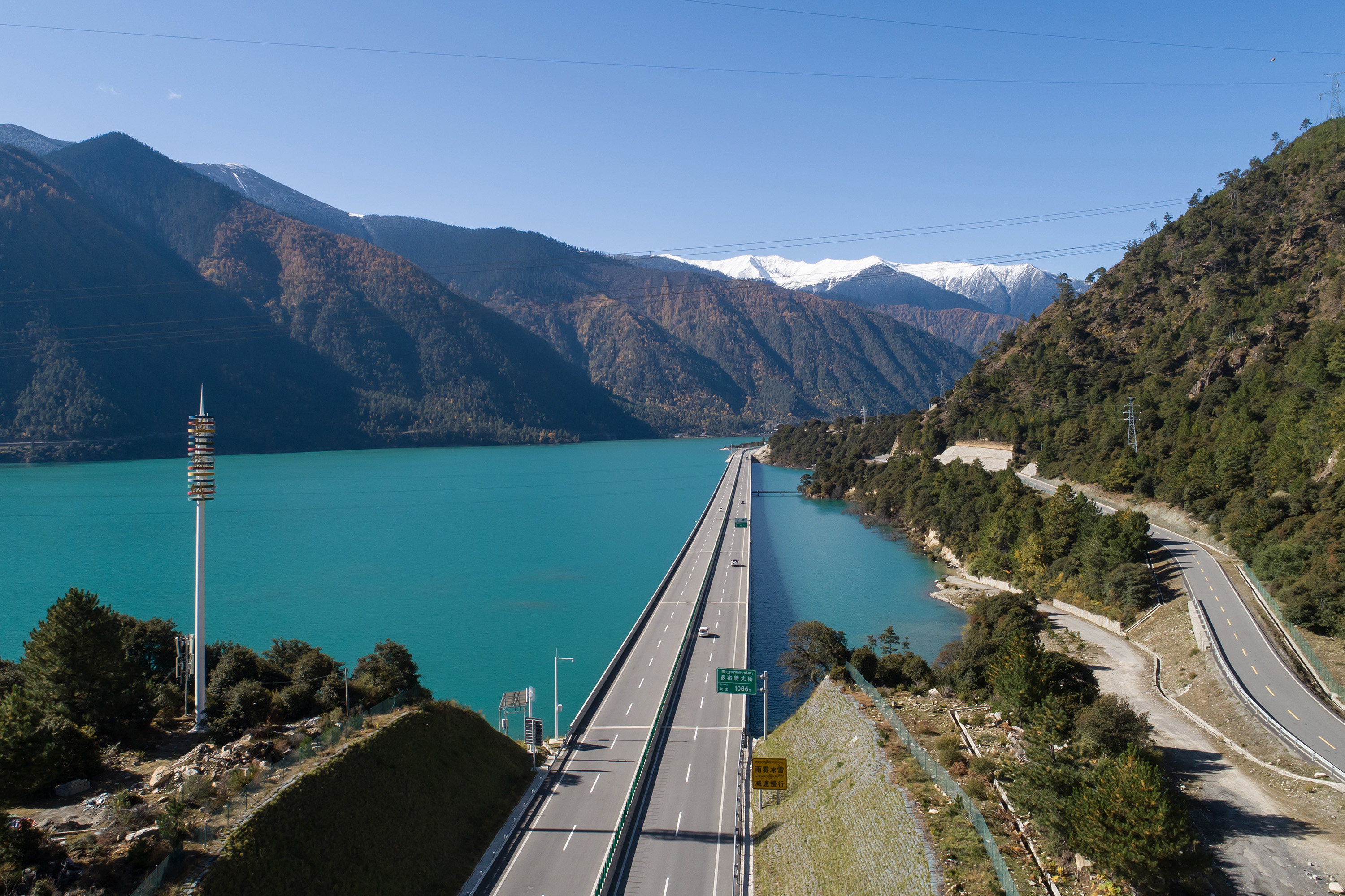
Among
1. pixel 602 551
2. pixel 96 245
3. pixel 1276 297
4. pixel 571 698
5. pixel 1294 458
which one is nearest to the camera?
pixel 571 698

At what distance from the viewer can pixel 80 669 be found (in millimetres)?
19703

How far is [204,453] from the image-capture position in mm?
22328

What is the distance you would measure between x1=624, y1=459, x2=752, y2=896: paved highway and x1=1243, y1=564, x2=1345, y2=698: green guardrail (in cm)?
1949

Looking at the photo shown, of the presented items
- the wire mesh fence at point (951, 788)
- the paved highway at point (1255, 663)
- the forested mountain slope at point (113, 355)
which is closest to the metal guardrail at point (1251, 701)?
the paved highway at point (1255, 663)

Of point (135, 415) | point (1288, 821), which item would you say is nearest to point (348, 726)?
point (1288, 821)

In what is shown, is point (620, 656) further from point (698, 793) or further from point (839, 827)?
point (839, 827)

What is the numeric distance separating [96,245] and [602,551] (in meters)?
189

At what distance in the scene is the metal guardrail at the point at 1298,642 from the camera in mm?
24641

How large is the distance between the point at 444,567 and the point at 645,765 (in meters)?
41.5

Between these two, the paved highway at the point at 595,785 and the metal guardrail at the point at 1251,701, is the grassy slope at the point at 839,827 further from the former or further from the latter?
the metal guardrail at the point at 1251,701

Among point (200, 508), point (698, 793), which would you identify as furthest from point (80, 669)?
point (698, 793)

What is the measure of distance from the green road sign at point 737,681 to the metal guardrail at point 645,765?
2.17 m

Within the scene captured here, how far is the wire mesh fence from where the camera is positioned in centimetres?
1379

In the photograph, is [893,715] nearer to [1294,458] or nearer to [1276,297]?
[1294,458]
